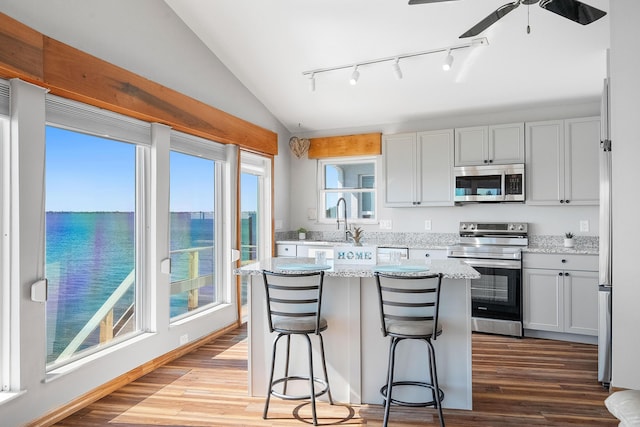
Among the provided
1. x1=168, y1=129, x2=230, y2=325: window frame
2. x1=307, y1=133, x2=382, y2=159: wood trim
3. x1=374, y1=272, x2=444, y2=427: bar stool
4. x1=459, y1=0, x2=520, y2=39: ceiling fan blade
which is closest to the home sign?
x1=374, y1=272, x2=444, y2=427: bar stool

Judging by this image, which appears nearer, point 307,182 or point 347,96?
point 347,96

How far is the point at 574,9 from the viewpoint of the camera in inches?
91.0

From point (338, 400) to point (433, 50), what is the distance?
3110 mm

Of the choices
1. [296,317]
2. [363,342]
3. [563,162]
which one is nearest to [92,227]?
[296,317]

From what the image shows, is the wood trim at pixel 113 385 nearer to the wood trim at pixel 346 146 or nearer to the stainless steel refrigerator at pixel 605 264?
the wood trim at pixel 346 146

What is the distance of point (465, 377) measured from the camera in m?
2.72

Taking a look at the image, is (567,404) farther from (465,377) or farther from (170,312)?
(170,312)

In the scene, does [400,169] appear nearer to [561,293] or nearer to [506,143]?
[506,143]

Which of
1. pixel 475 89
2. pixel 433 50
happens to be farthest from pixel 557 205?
pixel 433 50

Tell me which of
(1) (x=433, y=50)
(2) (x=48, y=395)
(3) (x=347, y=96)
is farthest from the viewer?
(3) (x=347, y=96)

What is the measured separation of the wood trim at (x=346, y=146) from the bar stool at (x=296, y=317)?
2.96m

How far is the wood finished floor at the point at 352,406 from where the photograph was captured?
2.61 meters

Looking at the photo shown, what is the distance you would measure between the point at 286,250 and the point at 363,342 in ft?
9.00

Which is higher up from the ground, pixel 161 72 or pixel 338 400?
pixel 161 72
